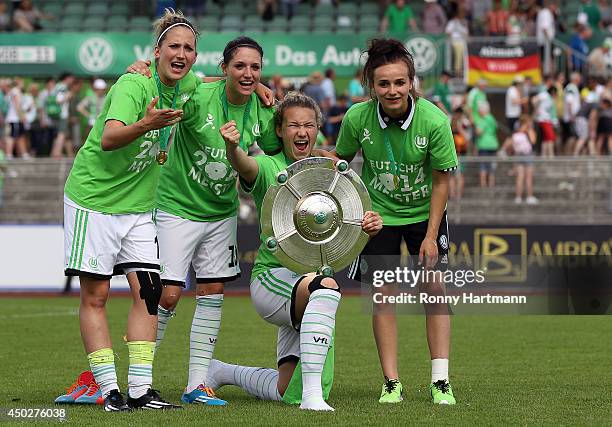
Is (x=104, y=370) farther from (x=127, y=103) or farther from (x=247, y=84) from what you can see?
(x=247, y=84)

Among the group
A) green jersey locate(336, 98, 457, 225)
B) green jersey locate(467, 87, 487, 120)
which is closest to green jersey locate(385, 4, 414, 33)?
green jersey locate(467, 87, 487, 120)

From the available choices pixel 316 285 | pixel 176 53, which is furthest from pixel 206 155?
pixel 316 285

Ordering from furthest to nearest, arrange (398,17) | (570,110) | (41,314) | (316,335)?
(398,17), (570,110), (41,314), (316,335)

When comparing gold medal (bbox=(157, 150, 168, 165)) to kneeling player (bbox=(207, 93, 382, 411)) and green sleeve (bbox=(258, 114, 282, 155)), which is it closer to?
kneeling player (bbox=(207, 93, 382, 411))

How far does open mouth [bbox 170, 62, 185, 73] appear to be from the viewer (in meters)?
7.05

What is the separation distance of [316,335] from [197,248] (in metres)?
1.29

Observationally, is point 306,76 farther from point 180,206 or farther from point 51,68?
point 180,206

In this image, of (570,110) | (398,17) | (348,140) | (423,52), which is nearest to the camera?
(348,140)

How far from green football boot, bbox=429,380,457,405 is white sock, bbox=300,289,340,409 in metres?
0.78

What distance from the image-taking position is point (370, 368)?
31.2 feet

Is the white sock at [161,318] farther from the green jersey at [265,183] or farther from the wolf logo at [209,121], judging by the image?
the wolf logo at [209,121]

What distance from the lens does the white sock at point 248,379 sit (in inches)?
299

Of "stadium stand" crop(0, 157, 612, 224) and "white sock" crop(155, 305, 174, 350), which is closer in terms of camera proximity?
"white sock" crop(155, 305, 174, 350)

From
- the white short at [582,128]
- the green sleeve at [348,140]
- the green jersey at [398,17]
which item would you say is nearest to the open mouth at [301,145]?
the green sleeve at [348,140]
